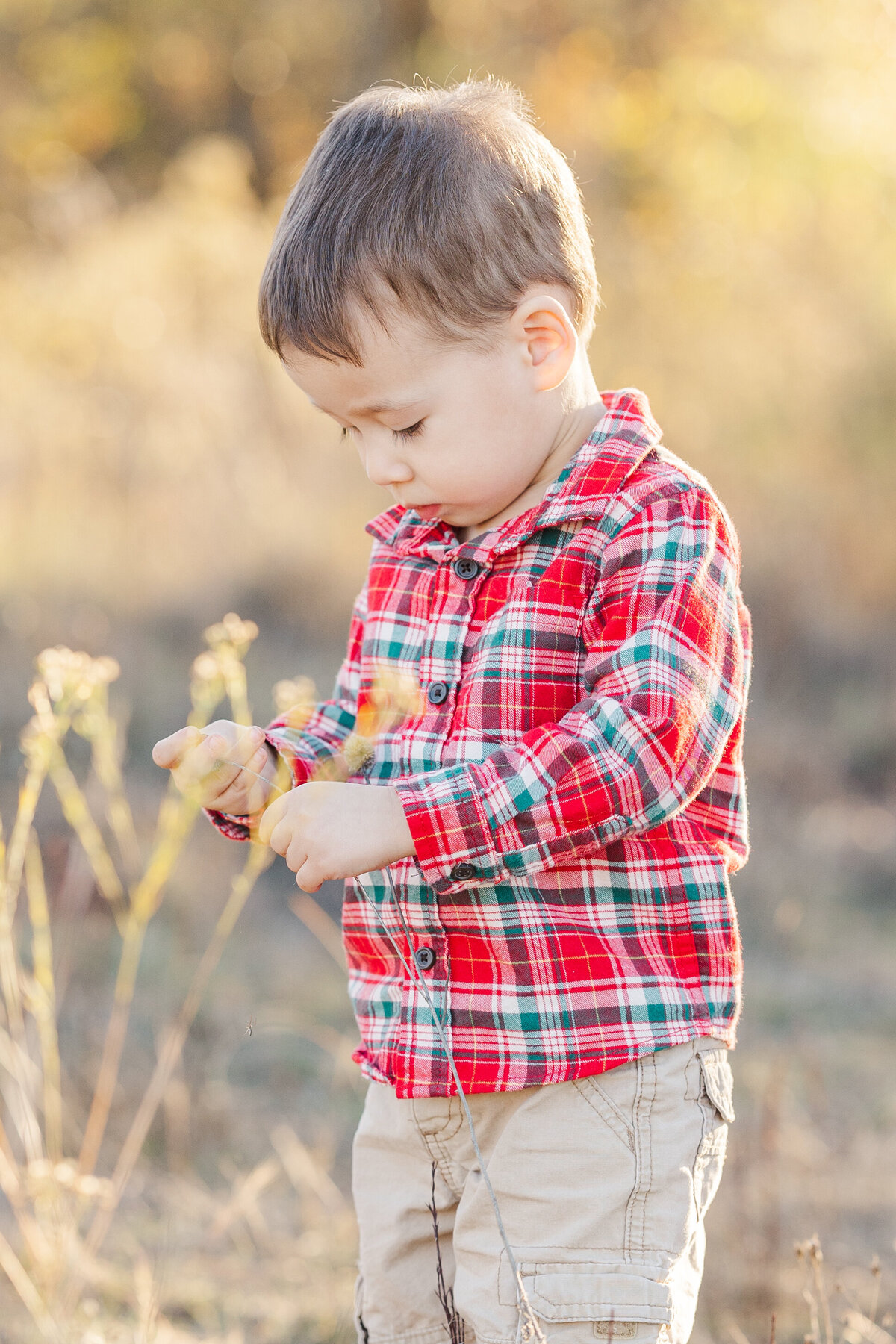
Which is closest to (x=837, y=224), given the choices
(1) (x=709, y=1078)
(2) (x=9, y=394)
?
(2) (x=9, y=394)

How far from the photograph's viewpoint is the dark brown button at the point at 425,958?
4.10 feet

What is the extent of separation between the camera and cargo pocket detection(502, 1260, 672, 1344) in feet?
3.88

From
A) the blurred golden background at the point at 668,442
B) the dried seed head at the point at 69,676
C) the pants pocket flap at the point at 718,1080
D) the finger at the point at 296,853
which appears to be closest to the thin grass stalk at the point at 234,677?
the dried seed head at the point at 69,676

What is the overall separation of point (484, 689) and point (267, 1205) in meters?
1.67

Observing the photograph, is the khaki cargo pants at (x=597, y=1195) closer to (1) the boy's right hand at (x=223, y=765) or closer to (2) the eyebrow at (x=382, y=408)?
(1) the boy's right hand at (x=223, y=765)

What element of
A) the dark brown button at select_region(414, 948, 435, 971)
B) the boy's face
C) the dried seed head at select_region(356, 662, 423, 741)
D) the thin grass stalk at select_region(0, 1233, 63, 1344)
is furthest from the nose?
the thin grass stalk at select_region(0, 1233, 63, 1344)

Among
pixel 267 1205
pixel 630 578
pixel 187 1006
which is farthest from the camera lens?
pixel 267 1205

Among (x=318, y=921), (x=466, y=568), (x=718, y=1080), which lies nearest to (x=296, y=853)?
(x=466, y=568)

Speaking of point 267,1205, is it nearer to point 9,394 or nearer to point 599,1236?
point 599,1236

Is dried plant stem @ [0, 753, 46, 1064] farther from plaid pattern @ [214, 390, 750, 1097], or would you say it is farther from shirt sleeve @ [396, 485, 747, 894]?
Answer: shirt sleeve @ [396, 485, 747, 894]

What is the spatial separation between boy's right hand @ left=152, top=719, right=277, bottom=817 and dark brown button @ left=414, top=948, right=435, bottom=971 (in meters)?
0.22

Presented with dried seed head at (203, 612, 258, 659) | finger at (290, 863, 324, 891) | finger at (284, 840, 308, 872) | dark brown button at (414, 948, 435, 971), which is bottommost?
dark brown button at (414, 948, 435, 971)

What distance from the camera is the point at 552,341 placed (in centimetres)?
125

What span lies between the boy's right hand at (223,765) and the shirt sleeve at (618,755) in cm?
20
